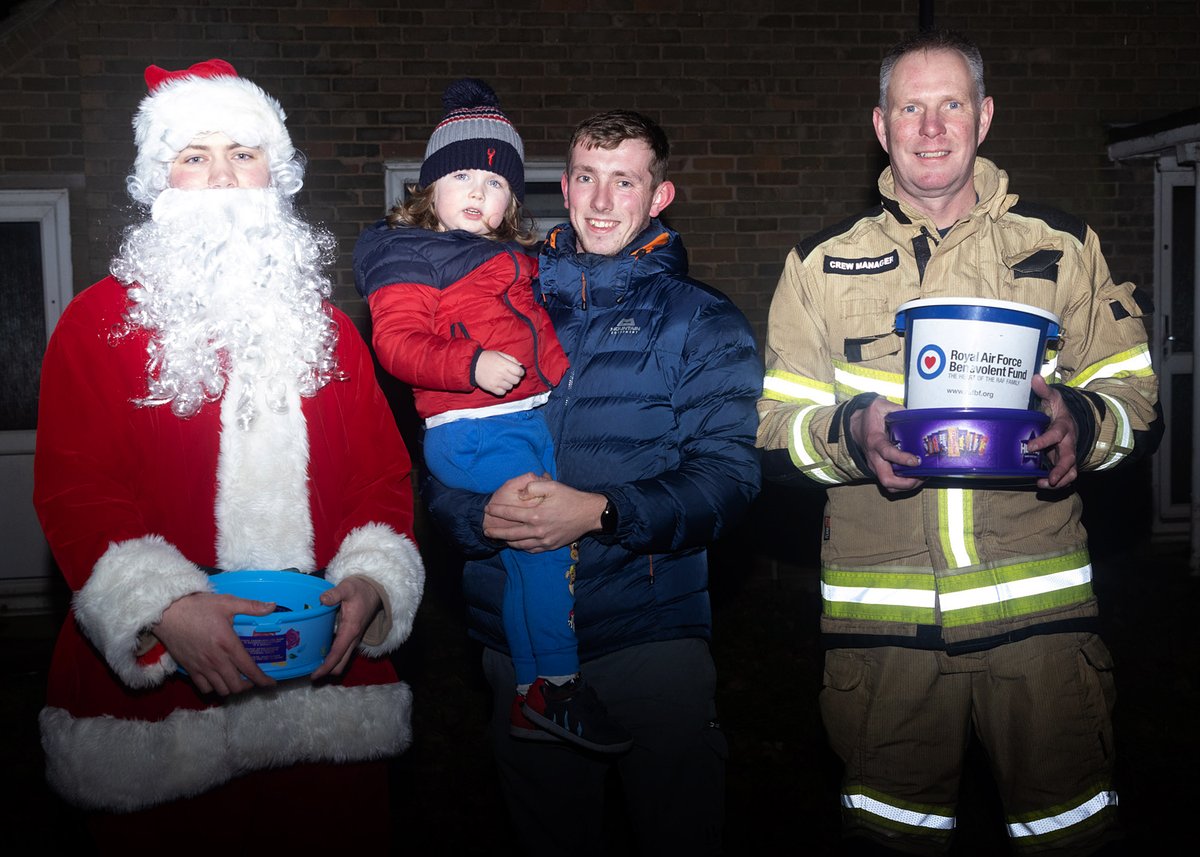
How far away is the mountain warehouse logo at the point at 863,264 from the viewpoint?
2742 mm

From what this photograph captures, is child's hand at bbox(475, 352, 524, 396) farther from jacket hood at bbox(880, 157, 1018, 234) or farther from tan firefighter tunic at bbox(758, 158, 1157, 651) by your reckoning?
jacket hood at bbox(880, 157, 1018, 234)

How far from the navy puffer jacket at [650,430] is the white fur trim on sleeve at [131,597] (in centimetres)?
79

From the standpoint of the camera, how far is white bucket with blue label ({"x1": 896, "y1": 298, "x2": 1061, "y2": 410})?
7.82 feet

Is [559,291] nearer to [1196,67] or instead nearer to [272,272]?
[272,272]

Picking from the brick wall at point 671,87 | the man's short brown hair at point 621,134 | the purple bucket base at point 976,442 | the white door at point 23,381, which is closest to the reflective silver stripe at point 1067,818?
the purple bucket base at point 976,442

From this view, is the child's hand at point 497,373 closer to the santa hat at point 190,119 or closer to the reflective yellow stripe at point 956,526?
the santa hat at point 190,119

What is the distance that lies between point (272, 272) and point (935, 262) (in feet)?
5.81

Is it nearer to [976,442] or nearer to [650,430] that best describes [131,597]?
[650,430]

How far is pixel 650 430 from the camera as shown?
8.86 feet

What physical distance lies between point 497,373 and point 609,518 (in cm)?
50

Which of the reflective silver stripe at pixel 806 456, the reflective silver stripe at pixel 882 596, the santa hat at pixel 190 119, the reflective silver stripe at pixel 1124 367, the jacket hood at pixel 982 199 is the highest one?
the santa hat at pixel 190 119

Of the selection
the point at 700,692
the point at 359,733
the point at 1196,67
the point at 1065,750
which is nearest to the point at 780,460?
the point at 700,692

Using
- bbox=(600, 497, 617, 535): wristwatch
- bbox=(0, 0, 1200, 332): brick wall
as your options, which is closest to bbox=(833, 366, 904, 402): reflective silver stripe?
bbox=(600, 497, 617, 535): wristwatch

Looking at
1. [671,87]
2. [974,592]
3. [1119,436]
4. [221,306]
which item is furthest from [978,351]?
[671,87]
